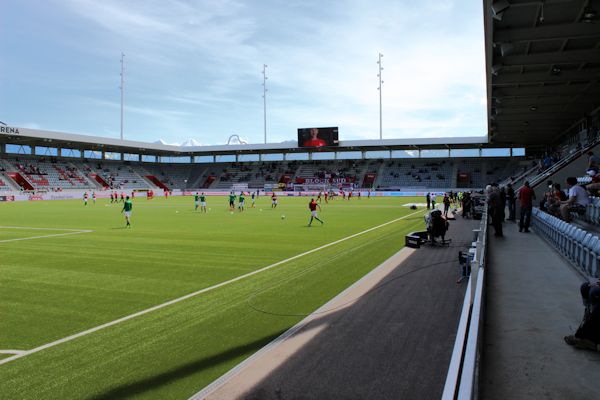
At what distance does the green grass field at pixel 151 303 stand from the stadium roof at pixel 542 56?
25.7ft

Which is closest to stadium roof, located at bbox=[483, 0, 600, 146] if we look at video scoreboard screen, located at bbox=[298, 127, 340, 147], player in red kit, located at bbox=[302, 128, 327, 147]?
video scoreboard screen, located at bbox=[298, 127, 340, 147]

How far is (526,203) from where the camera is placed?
15.3 metres

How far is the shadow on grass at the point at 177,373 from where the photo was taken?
4383 mm

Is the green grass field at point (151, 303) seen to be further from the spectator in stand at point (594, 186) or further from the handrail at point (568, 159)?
the handrail at point (568, 159)

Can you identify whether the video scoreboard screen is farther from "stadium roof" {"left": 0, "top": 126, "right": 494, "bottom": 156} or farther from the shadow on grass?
the shadow on grass

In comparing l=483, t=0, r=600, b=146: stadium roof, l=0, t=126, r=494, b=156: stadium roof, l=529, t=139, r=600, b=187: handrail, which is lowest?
l=529, t=139, r=600, b=187: handrail

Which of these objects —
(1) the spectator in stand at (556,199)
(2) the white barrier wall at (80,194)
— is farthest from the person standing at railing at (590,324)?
(2) the white barrier wall at (80,194)

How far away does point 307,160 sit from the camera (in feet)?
300

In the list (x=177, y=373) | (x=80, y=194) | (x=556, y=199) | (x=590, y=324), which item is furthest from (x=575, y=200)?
(x=80, y=194)

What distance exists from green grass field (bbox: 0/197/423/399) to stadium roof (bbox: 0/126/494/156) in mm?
54211

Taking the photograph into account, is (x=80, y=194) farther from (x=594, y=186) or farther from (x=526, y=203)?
(x=594, y=186)

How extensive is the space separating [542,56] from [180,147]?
3077 inches

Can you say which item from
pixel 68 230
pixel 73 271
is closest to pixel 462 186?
pixel 68 230

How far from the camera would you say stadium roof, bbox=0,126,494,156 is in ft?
207
